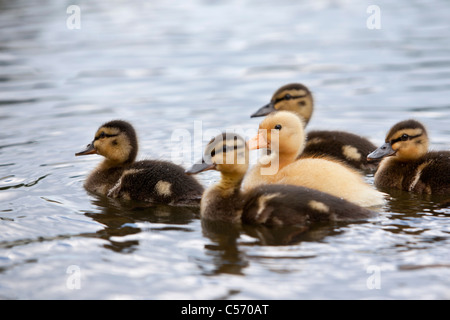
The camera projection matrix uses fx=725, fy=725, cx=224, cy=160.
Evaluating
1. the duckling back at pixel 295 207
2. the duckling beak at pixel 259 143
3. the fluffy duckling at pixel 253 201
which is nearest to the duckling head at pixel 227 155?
the fluffy duckling at pixel 253 201

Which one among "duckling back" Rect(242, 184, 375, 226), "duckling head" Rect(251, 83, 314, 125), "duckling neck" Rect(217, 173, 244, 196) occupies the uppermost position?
"duckling head" Rect(251, 83, 314, 125)

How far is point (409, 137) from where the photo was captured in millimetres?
6105

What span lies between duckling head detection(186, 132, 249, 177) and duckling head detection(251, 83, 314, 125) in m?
2.11

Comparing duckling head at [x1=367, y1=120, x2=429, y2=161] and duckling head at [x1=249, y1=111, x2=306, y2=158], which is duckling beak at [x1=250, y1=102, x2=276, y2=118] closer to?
duckling head at [x1=249, y1=111, x2=306, y2=158]

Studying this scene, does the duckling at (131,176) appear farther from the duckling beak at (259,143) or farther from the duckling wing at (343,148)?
the duckling wing at (343,148)

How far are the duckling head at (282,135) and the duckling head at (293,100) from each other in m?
1.34

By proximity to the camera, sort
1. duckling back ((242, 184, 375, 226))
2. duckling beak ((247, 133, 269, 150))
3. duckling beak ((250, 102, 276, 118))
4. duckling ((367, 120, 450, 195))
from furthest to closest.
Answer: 1. duckling beak ((250, 102, 276, 118))
2. duckling beak ((247, 133, 269, 150))
3. duckling ((367, 120, 450, 195))
4. duckling back ((242, 184, 375, 226))

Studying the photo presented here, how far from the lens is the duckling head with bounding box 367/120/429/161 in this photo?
20.0 feet

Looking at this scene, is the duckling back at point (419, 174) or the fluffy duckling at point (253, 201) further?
the duckling back at point (419, 174)

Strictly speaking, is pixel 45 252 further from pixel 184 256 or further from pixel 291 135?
pixel 291 135

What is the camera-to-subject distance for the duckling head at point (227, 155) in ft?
17.1

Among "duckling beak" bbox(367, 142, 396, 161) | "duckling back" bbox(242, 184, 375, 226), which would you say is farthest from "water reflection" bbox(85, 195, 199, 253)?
"duckling beak" bbox(367, 142, 396, 161)

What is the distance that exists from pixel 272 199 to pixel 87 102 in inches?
227
